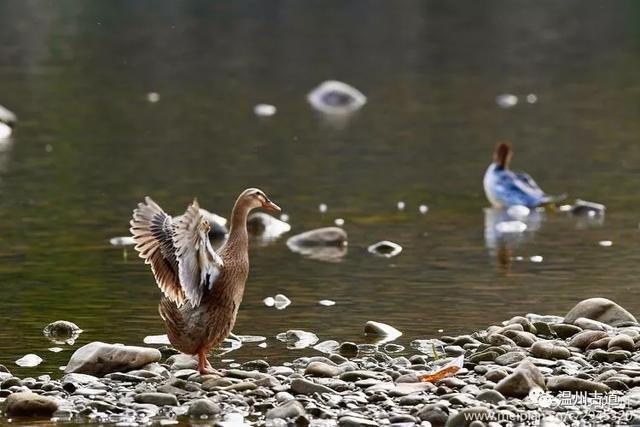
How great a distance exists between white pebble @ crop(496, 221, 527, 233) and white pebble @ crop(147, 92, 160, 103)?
1304 cm

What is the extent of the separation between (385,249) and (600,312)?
375 cm

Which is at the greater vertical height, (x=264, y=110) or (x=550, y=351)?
(x=264, y=110)

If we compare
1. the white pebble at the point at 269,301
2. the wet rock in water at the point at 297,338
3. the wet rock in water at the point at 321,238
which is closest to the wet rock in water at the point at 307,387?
the wet rock in water at the point at 297,338

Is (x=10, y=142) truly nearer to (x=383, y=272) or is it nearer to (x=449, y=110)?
(x=449, y=110)

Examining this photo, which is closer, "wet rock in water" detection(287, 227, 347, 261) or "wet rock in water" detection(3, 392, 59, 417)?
"wet rock in water" detection(3, 392, 59, 417)

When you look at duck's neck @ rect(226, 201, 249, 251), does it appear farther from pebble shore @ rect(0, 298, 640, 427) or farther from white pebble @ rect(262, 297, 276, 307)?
white pebble @ rect(262, 297, 276, 307)

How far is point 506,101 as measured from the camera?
29.0 meters

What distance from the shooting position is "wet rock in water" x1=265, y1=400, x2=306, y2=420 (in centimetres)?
919

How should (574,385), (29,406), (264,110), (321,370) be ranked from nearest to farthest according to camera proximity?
(29,406), (574,385), (321,370), (264,110)

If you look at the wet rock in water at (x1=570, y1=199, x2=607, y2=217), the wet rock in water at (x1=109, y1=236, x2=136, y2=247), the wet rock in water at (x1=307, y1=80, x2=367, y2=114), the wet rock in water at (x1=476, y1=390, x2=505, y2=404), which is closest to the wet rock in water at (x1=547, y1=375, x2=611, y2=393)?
the wet rock in water at (x1=476, y1=390, x2=505, y2=404)

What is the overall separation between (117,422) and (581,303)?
411cm

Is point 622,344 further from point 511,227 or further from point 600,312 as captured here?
point 511,227

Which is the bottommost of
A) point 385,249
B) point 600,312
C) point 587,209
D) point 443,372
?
point 443,372

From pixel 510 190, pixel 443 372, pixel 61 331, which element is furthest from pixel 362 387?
pixel 510 190
